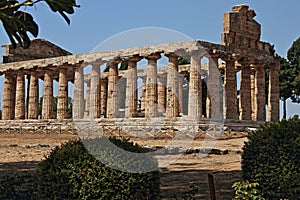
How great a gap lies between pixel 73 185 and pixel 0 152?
1703 centimetres

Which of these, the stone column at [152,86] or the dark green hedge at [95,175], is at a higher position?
the stone column at [152,86]

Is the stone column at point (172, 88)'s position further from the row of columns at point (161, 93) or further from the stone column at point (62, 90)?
the stone column at point (62, 90)

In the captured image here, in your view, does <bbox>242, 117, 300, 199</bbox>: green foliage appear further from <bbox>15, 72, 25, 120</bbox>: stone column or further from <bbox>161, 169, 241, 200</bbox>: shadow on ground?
<bbox>15, 72, 25, 120</bbox>: stone column

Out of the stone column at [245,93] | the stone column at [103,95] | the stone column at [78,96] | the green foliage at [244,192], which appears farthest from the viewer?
the stone column at [103,95]

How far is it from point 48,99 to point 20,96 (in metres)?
4.49

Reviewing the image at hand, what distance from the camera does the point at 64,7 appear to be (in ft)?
16.2

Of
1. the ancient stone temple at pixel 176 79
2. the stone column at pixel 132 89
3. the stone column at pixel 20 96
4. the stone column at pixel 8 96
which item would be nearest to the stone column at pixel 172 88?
the ancient stone temple at pixel 176 79

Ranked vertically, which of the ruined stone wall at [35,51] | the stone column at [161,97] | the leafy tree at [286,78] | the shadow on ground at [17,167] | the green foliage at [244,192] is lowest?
the shadow on ground at [17,167]

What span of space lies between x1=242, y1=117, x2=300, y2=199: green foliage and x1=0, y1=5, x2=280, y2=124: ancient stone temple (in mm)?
30791

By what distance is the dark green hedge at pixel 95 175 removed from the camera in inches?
355

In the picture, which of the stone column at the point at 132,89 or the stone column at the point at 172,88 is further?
the stone column at the point at 132,89

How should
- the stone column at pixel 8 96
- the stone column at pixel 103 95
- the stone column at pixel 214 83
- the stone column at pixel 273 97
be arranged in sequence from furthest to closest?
the stone column at pixel 103 95 < the stone column at pixel 8 96 < the stone column at pixel 273 97 < the stone column at pixel 214 83

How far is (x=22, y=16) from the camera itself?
516cm

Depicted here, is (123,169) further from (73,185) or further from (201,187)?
(201,187)
